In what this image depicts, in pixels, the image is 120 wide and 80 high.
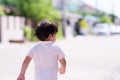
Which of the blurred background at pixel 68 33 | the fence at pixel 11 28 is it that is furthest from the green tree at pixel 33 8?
the fence at pixel 11 28

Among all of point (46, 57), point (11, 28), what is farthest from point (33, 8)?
point (46, 57)

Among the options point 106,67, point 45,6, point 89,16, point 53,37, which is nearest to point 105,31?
point 45,6

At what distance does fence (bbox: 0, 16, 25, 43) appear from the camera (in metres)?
43.8

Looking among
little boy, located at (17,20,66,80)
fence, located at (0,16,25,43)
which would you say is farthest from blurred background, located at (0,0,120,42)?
little boy, located at (17,20,66,80)

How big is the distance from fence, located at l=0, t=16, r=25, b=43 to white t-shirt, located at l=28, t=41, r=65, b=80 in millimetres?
37942

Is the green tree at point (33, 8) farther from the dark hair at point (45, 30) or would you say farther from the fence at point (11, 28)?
the dark hair at point (45, 30)

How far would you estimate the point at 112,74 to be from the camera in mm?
13688

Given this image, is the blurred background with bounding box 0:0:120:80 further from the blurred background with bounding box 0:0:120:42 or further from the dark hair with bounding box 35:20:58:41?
the dark hair with bounding box 35:20:58:41

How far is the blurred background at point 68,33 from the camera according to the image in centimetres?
1639

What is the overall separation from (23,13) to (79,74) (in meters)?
39.0

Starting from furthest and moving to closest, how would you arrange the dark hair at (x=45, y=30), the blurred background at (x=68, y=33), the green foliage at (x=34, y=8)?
the green foliage at (x=34, y=8) < the blurred background at (x=68, y=33) < the dark hair at (x=45, y=30)

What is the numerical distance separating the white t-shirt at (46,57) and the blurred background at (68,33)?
736 centimetres

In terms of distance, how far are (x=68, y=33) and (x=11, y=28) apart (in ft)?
63.0

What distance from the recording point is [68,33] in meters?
64.6
